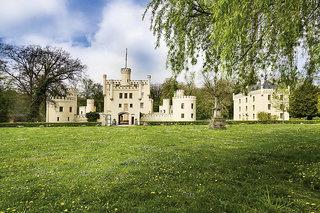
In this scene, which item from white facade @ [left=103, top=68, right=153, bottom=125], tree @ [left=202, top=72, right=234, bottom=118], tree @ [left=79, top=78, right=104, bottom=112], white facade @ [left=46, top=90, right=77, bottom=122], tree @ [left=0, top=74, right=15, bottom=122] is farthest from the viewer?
tree @ [left=79, top=78, right=104, bottom=112]

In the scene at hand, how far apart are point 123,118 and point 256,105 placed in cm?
2901

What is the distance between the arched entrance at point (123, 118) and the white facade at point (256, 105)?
23057 mm

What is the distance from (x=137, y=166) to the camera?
10.4 metres

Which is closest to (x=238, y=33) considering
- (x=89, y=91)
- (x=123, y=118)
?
(x=123, y=118)

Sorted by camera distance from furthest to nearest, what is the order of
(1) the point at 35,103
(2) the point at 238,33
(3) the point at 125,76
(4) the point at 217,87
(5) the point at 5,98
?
(3) the point at 125,76 → (1) the point at 35,103 → (5) the point at 5,98 → (4) the point at 217,87 → (2) the point at 238,33

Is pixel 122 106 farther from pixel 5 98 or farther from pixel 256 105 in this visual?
pixel 256 105

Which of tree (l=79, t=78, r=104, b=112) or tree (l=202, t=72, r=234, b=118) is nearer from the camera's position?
tree (l=202, t=72, r=234, b=118)

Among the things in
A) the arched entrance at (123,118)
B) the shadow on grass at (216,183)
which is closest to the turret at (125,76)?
the arched entrance at (123,118)

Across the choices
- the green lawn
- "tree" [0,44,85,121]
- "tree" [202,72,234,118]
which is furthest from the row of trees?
the green lawn

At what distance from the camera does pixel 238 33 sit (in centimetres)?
693

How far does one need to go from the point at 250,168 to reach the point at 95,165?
4683 mm

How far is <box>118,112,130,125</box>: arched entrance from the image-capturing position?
60.9m

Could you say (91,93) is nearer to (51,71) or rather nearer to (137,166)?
(51,71)

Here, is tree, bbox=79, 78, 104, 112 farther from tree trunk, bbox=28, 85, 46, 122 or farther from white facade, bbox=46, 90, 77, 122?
tree trunk, bbox=28, 85, 46, 122
